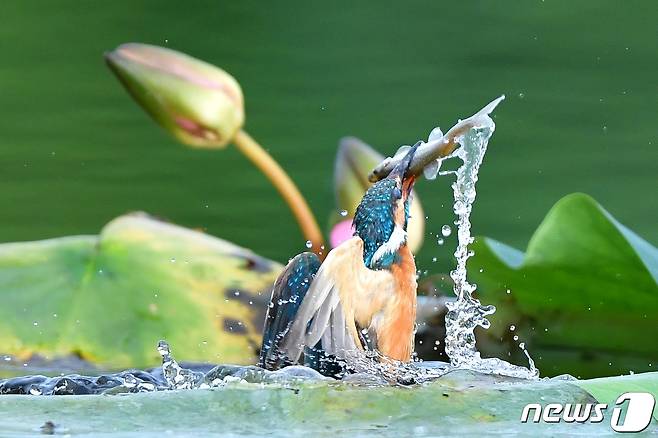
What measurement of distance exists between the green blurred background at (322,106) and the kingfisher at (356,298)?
2.30 ft

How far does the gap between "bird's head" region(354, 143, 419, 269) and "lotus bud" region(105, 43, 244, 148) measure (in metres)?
0.37

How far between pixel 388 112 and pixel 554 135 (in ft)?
1.21

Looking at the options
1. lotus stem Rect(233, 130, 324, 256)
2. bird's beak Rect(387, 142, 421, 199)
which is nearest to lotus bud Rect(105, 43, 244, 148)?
lotus stem Rect(233, 130, 324, 256)

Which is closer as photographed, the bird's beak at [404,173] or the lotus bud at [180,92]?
the bird's beak at [404,173]

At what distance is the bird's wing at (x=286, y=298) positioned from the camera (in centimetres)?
190

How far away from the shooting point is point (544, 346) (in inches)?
85.8

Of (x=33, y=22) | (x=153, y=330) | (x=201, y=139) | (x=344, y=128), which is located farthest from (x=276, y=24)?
(x=153, y=330)

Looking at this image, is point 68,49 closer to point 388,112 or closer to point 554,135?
point 388,112

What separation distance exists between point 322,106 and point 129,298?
0.95m

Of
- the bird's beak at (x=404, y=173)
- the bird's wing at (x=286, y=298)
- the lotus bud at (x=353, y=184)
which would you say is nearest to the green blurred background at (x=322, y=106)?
the lotus bud at (x=353, y=184)

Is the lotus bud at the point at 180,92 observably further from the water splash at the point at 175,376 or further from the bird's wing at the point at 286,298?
the water splash at the point at 175,376

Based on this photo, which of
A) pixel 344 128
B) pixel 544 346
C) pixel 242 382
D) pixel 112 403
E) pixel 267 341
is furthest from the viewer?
pixel 344 128

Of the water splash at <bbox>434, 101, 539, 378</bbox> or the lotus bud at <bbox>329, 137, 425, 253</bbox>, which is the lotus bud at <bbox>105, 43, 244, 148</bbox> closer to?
the lotus bud at <bbox>329, 137, 425, 253</bbox>

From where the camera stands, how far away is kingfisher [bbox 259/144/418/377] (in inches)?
71.1
